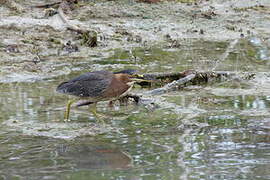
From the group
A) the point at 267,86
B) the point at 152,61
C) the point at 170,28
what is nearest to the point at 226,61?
the point at 152,61

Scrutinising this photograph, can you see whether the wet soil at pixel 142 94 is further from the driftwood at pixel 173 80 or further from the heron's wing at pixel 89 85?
the heron's wing at pixel 89 85

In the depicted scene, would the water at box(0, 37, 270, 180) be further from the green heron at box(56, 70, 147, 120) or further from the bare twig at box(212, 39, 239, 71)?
the bare twig at box(212, 39, 239, 71)

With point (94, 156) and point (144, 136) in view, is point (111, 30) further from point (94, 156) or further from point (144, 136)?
point (94, 156)

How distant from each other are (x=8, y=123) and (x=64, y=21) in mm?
6049

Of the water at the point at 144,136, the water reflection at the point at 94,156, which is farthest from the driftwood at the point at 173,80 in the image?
→ the water reflection at the point at 94,156

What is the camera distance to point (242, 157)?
558 centimetres

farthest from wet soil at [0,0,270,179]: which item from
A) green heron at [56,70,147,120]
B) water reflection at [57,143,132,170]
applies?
green heron at [56,70,147,120]

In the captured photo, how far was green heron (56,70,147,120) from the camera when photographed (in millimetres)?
7113

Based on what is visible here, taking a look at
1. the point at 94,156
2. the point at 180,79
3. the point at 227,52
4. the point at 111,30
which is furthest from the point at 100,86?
the point at 111,30

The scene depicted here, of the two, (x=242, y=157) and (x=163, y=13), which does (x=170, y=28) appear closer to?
(x=163, y=13)

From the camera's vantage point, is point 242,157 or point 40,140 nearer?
point 242,157

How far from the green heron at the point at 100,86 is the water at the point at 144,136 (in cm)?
30

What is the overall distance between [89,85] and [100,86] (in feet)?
0.44

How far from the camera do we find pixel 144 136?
21.1 feet
